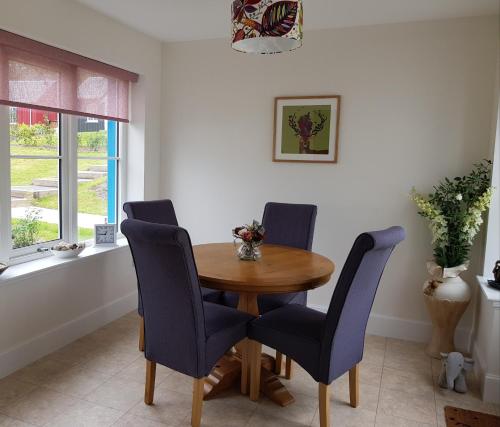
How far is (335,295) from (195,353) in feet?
2.38

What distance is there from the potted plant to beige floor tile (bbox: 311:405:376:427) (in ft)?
3.42

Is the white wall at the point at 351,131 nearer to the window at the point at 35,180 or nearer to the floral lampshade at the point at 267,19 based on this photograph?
the window at the point at 35,180

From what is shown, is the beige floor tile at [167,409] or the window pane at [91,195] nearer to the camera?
the beige floor tile at [167,409]

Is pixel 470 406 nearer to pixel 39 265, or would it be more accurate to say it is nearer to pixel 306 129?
pixel 306 129

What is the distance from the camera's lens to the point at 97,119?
3.65 metres

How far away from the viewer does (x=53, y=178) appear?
3279mm

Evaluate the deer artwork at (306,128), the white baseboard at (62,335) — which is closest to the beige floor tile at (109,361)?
the white baseboard at (62,335)

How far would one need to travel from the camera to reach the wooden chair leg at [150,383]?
2.36 meters

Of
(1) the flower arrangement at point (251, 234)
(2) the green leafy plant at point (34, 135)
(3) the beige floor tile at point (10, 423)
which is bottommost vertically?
(3) the beige floor tile at point (10, 423)

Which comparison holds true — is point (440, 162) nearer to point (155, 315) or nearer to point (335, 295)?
point (335, 295)

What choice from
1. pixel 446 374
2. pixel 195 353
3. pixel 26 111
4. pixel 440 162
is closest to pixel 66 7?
pixel 26 111

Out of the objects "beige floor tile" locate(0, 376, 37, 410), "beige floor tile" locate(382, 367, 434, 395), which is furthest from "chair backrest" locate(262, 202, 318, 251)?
"beige floor tile" locate(0, 376, 37, 410)

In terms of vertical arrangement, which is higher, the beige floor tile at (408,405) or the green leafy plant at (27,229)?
the green leafy plant at (27,229)

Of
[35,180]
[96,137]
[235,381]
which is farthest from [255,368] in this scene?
[96,137]
